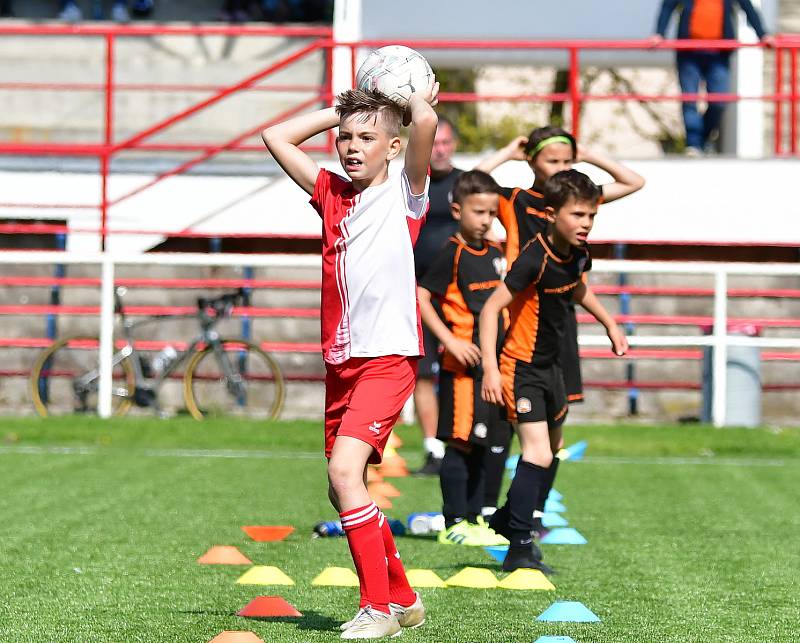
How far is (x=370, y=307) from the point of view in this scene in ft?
14.8

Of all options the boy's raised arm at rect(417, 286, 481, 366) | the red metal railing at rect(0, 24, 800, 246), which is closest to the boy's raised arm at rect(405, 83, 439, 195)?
the boy's raised arm at rect(417, 286, 481, 366)

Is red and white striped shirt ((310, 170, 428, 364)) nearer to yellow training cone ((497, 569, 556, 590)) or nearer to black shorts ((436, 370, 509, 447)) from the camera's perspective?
yellow training cone ((497, 569, 556, 590))

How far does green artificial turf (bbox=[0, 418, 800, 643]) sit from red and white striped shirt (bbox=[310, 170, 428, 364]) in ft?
2.82

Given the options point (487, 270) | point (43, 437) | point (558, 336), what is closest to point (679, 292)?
point (43, 437)

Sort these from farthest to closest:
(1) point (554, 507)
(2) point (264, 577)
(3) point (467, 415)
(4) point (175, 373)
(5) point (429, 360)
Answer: (4) point (175, 373) < (5) point (429, 360) < (1) point (554, 507) < (3) point (467, 415) < (2) point (264, 577)

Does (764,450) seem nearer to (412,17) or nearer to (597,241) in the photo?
(597,241)

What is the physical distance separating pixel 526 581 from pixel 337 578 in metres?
0.66

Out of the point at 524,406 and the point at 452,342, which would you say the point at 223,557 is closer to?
the point at 524,406

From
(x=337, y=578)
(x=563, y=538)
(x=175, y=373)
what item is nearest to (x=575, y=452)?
(x=563, y=538)

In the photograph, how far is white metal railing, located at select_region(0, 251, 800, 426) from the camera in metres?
11.4

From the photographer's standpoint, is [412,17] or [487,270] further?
[412,17]

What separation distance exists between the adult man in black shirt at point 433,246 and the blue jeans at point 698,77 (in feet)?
18.0

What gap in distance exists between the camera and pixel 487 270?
6.88 meters

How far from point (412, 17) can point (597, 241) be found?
3998 mm
